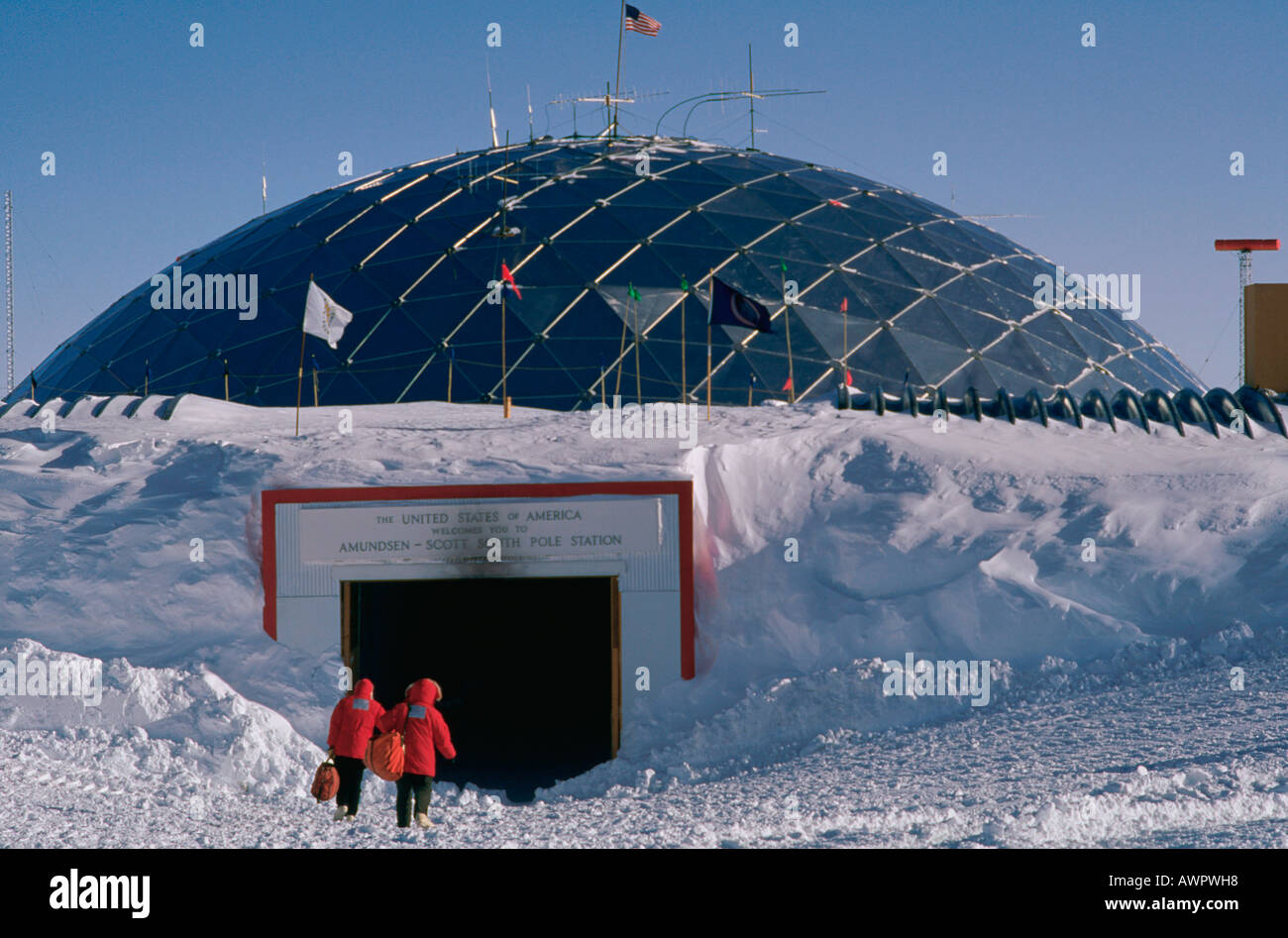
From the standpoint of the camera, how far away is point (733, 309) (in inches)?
666

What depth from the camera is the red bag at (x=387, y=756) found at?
10.4 meters

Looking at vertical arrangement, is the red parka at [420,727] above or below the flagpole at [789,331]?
below

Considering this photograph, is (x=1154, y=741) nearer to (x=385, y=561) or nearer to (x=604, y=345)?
(x=385, y=561)

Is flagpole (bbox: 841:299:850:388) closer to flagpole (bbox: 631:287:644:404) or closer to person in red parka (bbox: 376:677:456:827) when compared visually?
flagpole (bbox: 631:287:644:404)

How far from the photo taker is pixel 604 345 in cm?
2030

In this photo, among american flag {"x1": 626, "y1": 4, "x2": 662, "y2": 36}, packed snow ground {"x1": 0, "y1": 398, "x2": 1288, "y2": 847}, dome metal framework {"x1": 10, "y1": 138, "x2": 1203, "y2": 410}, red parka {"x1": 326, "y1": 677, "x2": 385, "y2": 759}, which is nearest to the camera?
packed snow ground {"x1": 0, "y1": 398, "x2": 1288, "y2": 847}

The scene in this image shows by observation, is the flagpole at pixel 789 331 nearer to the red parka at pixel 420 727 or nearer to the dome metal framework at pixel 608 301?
the dome metal framework at pixel 608 301

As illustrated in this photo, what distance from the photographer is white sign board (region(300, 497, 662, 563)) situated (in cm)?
1448

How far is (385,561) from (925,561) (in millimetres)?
6221

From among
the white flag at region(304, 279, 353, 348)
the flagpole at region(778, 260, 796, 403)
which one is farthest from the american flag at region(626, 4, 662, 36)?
the white flag at region(304, 279, 353, 348)

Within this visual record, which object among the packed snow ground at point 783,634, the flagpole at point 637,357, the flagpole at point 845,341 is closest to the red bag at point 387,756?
the packed snow ground at point 783,634

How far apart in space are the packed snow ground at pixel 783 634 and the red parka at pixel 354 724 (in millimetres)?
640

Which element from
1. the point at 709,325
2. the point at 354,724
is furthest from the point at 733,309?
the point at 354,724

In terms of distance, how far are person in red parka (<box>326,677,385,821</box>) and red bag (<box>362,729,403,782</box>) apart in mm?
157
